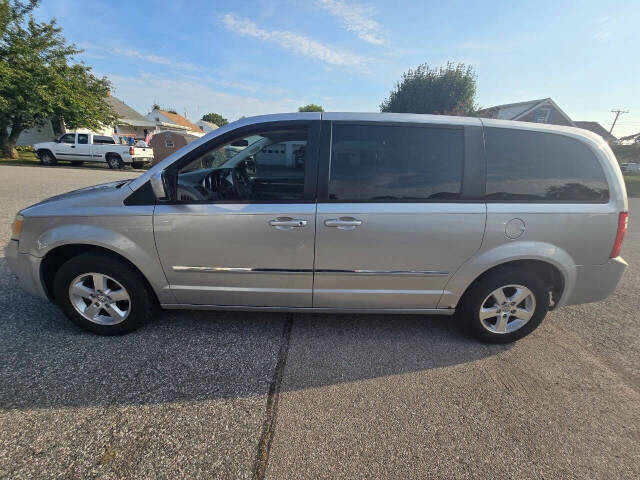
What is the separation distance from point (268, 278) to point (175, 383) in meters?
0.98

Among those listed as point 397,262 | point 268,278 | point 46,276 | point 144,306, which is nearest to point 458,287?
point 397,262

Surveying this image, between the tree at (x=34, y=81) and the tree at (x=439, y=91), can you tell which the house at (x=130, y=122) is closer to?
the tree at (x=34, y=81)

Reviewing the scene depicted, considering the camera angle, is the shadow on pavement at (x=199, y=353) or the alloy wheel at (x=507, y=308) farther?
the alloy wheel at (x=507, y=308)

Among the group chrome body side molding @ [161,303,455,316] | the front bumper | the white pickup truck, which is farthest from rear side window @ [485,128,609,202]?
the white pickup truck

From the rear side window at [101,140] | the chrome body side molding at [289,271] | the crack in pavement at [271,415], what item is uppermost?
the rear side window at [101,140]

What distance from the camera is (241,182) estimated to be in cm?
276

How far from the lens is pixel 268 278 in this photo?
97.8 inches

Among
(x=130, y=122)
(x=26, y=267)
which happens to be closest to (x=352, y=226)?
(x=26, y=267)

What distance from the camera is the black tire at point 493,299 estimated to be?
8.29 feet

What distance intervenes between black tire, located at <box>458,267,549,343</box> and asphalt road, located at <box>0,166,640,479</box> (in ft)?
0.40

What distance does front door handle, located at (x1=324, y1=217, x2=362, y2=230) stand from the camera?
232 centimetres

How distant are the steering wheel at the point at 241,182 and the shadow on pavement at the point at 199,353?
3.96 ft

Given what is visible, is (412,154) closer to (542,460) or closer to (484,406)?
(484,406)

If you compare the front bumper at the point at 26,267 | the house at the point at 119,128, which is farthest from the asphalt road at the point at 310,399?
the house at the point at 119,128
